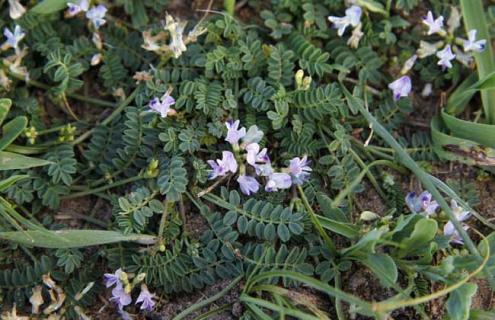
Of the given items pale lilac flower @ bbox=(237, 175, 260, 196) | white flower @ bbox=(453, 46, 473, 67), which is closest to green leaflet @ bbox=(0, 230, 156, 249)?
pale lilac flower @ bbox=(237, 175, 260, 196)

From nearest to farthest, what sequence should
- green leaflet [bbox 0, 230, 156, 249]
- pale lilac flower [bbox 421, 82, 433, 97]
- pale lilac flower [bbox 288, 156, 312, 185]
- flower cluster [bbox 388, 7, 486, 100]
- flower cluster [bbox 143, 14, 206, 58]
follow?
green leaflet [bbox 0, 230, 156, 249] < pale lilac flower [bbox 288, 156, 312, 185] < flower cluster [bbox 143, 14, 206, 58] < flower cluster [bbox 388, 7, 486, 100] < pale lilac flower [bbox 421, 82, 433, 97]

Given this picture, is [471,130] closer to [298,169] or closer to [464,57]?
[464,57]

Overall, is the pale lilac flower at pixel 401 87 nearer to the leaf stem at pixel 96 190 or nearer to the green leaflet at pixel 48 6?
the leaf stem at pixel 96 190

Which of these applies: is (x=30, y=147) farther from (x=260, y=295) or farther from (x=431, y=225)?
(x=431, y=225)

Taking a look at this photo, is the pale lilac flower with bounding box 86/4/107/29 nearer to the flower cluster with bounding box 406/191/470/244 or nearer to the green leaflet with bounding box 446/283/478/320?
the flower cluster with bounding box 406/191/470/244

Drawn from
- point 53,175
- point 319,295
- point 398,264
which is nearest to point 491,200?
point 398,264

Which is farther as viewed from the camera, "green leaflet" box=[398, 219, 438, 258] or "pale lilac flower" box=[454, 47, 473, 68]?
"pale lilac flower" box=[454, 47, 473, 68]
